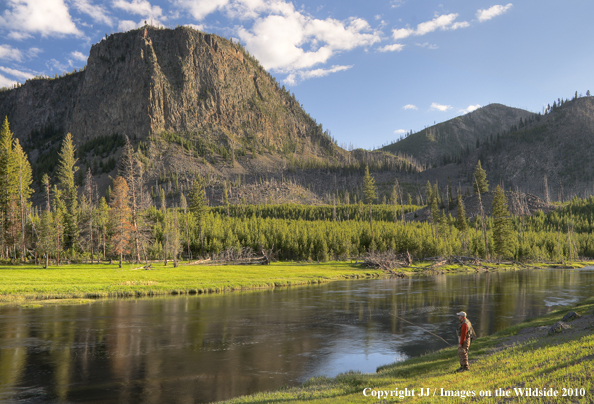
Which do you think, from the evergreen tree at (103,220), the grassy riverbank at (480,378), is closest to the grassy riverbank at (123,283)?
the evergreen tree at (103,220)

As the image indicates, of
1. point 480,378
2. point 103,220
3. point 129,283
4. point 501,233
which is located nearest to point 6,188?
point 103,220

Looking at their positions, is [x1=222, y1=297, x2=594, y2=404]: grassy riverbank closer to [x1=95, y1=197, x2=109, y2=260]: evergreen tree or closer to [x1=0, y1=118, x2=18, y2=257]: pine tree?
[x1=0, y1=118, x2=18, y2=257]: pine tree

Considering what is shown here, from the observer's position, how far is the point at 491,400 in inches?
399

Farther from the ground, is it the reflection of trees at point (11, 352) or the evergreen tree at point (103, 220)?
the evergreen tree at point (103, 220)

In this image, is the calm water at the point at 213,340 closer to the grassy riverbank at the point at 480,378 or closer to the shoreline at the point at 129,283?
the grassy riverbank at the point at 480,378

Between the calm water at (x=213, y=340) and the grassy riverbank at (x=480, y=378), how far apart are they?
2113mm

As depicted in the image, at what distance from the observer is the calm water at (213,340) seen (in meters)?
17.8

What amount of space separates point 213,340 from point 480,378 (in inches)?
725

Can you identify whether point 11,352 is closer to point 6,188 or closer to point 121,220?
point 121,220

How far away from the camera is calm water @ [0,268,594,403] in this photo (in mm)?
17797

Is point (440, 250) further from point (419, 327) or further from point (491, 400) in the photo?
point (491, 400)

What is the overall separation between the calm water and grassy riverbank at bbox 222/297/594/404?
2113 millimetres

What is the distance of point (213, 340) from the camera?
26.3m

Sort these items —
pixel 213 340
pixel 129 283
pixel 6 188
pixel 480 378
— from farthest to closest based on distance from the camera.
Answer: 1. pixel 6 188
2. pixel 129 283
3. pixel 213 340
4. pixel 480 378
